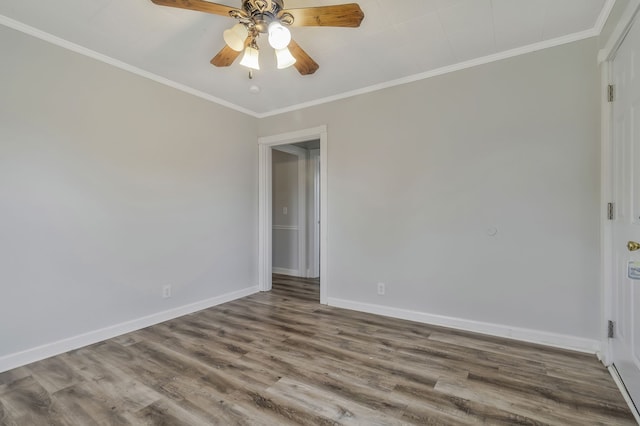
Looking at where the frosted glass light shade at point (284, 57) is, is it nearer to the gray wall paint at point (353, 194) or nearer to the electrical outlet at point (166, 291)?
the gray wall paint at point (353, 194)

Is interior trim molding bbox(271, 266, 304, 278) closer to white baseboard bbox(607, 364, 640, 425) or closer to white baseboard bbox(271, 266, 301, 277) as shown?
white baseboard bbox(271, 266, 301, 277)

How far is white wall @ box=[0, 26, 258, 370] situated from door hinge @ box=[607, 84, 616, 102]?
3653 mm

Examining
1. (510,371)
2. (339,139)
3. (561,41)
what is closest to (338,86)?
(339,139)

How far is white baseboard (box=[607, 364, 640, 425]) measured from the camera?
5.34 feet

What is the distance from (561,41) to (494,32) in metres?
0.58

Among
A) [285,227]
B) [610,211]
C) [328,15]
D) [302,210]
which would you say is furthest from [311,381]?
[285,227]

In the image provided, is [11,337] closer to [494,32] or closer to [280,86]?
[280,86]

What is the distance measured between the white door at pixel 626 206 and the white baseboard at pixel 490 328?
29 centimetres

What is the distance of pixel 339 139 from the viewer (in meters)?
3.54

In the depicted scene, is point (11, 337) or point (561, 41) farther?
point (561, 41)

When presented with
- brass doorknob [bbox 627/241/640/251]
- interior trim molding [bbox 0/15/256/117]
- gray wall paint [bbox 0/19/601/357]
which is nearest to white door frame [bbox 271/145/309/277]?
gray wall paint [bbox 0/19/601/357]

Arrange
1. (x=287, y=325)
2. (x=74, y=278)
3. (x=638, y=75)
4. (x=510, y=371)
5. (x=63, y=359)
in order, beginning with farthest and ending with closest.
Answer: (x=287, y=325)
(x=74, y=278)
(x=63, y=359)
(x=510, y=371)
(x=638, y=75)

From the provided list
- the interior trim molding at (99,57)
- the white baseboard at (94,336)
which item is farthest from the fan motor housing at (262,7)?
the white baseboard at (94,336)

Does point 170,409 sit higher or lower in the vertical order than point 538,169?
lower
